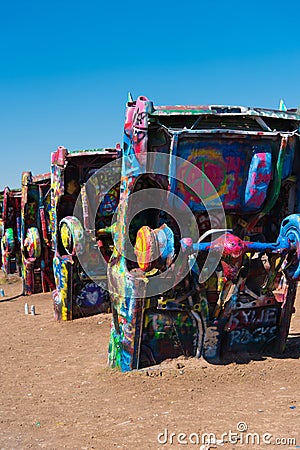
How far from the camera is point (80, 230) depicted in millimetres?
9242

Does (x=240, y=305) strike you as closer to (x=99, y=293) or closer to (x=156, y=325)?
(x=156, y=325)

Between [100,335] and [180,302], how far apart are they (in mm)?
2870

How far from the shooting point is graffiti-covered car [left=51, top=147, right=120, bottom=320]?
9461 mm

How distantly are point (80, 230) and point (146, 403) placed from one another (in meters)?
4.35

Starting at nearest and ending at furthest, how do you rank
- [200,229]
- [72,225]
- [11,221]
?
[200,229] < [72,225] < [11,221]

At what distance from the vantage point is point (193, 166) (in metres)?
5.79

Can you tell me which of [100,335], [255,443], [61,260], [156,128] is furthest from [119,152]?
[255,443]

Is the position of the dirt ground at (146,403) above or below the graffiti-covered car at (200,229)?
below

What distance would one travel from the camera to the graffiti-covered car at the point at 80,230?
9461 mm

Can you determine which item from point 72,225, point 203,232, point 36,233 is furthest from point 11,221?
point 203,232

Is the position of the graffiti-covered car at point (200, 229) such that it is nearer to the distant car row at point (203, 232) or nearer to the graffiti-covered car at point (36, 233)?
the distant car row at point (203, 232)

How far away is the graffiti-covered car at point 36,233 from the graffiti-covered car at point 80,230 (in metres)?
2.37

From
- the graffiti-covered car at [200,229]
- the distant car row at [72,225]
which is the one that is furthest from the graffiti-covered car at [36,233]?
the graffiti-covered car at [200,229]

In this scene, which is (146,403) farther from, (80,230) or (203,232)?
(80,230)
